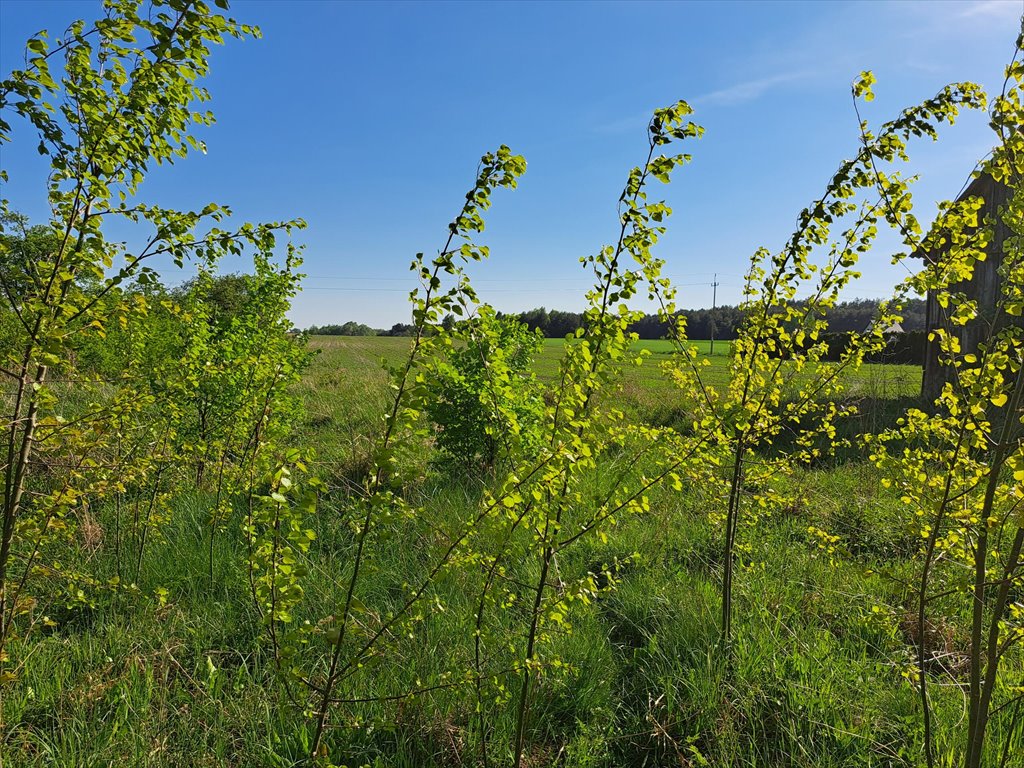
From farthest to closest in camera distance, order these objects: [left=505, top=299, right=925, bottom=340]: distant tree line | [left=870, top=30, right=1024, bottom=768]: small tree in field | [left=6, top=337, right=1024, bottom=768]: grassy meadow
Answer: [left=505, top=299, right=925, bottom=340]: distant tree line → [left=6, top=337, right=1024, bottom=768]: grassy meadow → [left=870, top=30, right=1024, bottom=768]: small tree in field

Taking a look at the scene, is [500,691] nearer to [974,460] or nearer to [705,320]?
[974,460]

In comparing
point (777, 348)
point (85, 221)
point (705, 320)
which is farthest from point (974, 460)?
point (705, 320)

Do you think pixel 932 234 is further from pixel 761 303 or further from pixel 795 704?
pixel 795 704

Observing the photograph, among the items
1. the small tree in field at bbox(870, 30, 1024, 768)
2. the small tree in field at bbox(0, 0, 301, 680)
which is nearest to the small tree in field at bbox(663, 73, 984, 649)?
the small tree in field at bbox(870, 30, 1024, 768)

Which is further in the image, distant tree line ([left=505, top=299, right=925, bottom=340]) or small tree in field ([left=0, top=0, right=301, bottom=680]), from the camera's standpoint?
distant tree line ([left=505, top=299, right=925, bottom=340])

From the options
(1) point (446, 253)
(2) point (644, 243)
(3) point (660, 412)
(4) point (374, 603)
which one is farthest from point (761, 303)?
(3) point (660, 412)

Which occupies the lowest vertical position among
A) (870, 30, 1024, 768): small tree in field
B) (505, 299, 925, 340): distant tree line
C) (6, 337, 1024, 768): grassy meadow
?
(6, 337, 1024, 768): grassy meadow

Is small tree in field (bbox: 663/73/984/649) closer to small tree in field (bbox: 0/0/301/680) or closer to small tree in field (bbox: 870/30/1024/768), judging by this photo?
small tree in field (bbox: 870/30/1024/768)

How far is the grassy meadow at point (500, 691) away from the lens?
2.55 meters

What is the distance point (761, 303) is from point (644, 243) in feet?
4.47

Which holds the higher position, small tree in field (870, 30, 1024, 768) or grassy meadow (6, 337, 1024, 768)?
small tree in field (870, 30, 1024, 768)

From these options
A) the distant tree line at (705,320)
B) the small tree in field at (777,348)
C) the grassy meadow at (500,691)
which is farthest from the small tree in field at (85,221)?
the distant tree line at (705,320)

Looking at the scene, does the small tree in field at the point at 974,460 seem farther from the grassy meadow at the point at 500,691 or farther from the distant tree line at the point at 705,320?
the distant tree line at the point at 705,320

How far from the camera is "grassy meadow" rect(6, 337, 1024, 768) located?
2.55 m
